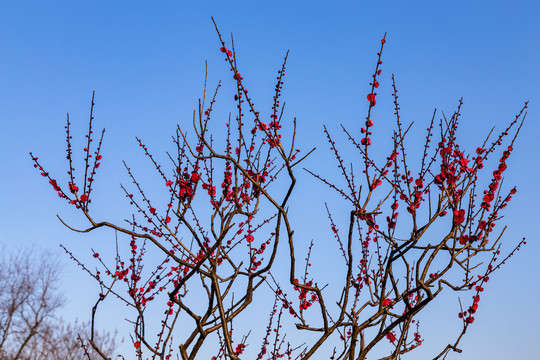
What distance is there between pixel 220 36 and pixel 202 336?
225 centimetres

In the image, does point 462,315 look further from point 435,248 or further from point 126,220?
point 126,220

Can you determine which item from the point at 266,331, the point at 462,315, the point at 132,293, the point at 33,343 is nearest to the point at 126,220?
the point at 132,293

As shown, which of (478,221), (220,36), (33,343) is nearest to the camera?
(220,36)

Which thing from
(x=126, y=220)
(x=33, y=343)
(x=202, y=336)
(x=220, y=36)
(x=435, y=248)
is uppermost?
(x=33, y=343)

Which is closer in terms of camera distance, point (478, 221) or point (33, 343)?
point (478, 221)

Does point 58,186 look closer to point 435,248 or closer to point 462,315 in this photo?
point 435,248

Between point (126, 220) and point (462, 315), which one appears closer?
point (462, 315)

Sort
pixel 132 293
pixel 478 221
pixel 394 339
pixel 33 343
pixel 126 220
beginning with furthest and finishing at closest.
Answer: pixel 33 343
pixel 394 339
pixel 132 293
pixel 126 220
pixel 478 221

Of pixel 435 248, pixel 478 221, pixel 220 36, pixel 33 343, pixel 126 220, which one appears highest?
pixel 33 343

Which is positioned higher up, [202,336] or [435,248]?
[435,248]

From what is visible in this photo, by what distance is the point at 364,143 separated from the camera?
3.84 metres

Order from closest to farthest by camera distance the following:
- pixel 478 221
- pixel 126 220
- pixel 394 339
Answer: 1. pixel 478 221
2. pixel 126 220
3. pixel 394 339

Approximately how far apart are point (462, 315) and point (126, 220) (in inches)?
122

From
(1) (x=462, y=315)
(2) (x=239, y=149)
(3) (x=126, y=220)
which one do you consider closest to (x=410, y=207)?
(1) (x=462, y=315)
